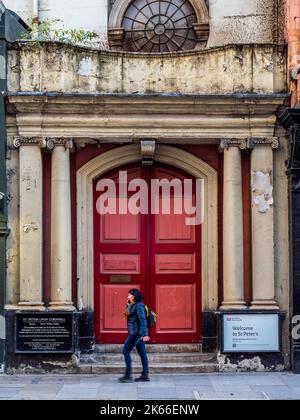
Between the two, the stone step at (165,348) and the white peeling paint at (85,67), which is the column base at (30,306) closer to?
the stone step at (165,348)

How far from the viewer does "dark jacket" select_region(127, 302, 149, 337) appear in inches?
474

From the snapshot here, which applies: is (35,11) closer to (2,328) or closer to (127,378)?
(2,328)

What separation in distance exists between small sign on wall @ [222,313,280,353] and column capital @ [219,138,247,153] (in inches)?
107

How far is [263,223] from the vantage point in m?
13.2

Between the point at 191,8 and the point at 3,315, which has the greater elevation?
the point at 191,8

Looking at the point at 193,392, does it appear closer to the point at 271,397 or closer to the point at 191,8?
the point at 271,397

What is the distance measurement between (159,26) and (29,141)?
3.51 metres

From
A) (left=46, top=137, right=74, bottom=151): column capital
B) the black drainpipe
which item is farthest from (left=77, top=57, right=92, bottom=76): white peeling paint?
the black drainpipe

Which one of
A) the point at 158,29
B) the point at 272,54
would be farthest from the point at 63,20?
the point at 272,54

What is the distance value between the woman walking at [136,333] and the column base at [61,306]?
1264mm

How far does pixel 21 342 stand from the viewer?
12898 millimetres

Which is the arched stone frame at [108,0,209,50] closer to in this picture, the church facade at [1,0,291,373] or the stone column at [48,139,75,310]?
the church facade at [1,0,291,373]

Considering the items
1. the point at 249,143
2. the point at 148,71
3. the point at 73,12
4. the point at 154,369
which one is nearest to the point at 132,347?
the point at 154,369

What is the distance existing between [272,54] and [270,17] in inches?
57.3
